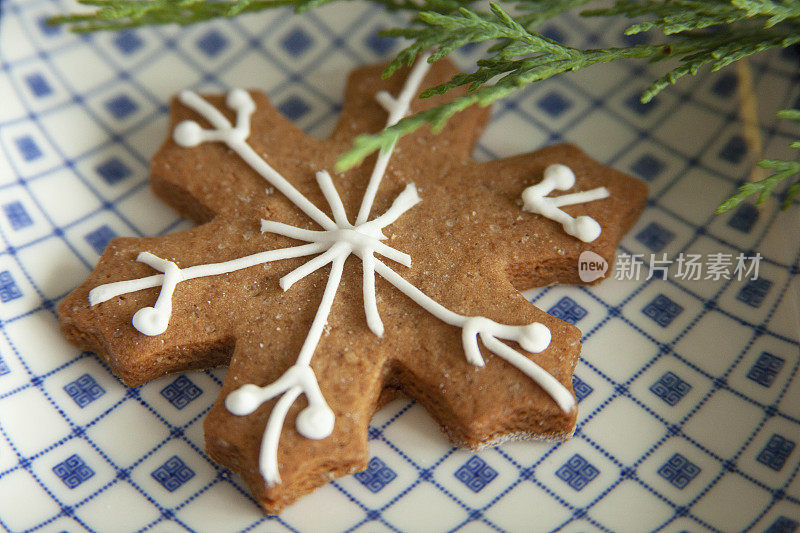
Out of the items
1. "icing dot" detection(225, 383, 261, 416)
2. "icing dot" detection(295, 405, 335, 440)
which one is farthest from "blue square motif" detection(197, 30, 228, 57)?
"icing dot" detection(295, 405, 335, 440)

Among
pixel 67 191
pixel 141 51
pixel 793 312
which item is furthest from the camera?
pixel 141 51

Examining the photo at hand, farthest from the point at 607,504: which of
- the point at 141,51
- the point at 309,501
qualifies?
the point at 141,51

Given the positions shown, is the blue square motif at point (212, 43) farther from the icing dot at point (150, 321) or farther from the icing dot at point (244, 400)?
the icing dot at point (244, 400)

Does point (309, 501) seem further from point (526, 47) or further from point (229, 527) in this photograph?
point (526, 47)

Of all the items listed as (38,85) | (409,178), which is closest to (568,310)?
(409,178)

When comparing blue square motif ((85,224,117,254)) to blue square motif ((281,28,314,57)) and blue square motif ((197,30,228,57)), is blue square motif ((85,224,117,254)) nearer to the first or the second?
blue square motif ((197,30,228,57))

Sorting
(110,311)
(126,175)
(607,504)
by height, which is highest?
(126,175)
